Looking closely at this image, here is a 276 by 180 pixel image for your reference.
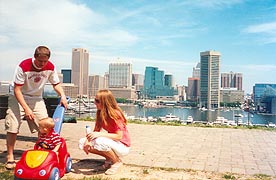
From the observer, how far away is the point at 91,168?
9.81ft

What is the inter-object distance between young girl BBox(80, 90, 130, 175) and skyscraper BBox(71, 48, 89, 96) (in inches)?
68.4

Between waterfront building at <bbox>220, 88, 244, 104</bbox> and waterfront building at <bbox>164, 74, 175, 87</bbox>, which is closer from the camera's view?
waterfront building at <bbox>164, 74, 175, 87</bbox>

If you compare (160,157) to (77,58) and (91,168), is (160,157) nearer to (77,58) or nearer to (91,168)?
(91,168)

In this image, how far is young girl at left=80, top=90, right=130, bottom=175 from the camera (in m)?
2.69

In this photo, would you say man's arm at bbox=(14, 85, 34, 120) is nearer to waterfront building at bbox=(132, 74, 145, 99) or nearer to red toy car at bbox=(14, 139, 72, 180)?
red toy car at bbox=(14, 139, 72, 180)

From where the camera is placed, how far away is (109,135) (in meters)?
2.72

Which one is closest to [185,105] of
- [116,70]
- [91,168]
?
[116,70]

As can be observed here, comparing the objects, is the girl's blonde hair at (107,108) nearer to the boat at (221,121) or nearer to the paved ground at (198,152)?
the paved ground at (198,152)

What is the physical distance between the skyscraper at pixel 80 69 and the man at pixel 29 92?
144 cm

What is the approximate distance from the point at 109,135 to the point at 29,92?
90 centimetres

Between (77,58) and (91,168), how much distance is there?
200 cm

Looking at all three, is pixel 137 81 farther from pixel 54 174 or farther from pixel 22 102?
pixel 54 174

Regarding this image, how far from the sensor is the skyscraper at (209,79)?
23.7 m

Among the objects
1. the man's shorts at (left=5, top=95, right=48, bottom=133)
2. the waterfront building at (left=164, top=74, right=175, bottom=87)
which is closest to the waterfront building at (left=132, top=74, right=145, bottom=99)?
the man's shorts at (left=5, top=95, right=48, bottom=133)
